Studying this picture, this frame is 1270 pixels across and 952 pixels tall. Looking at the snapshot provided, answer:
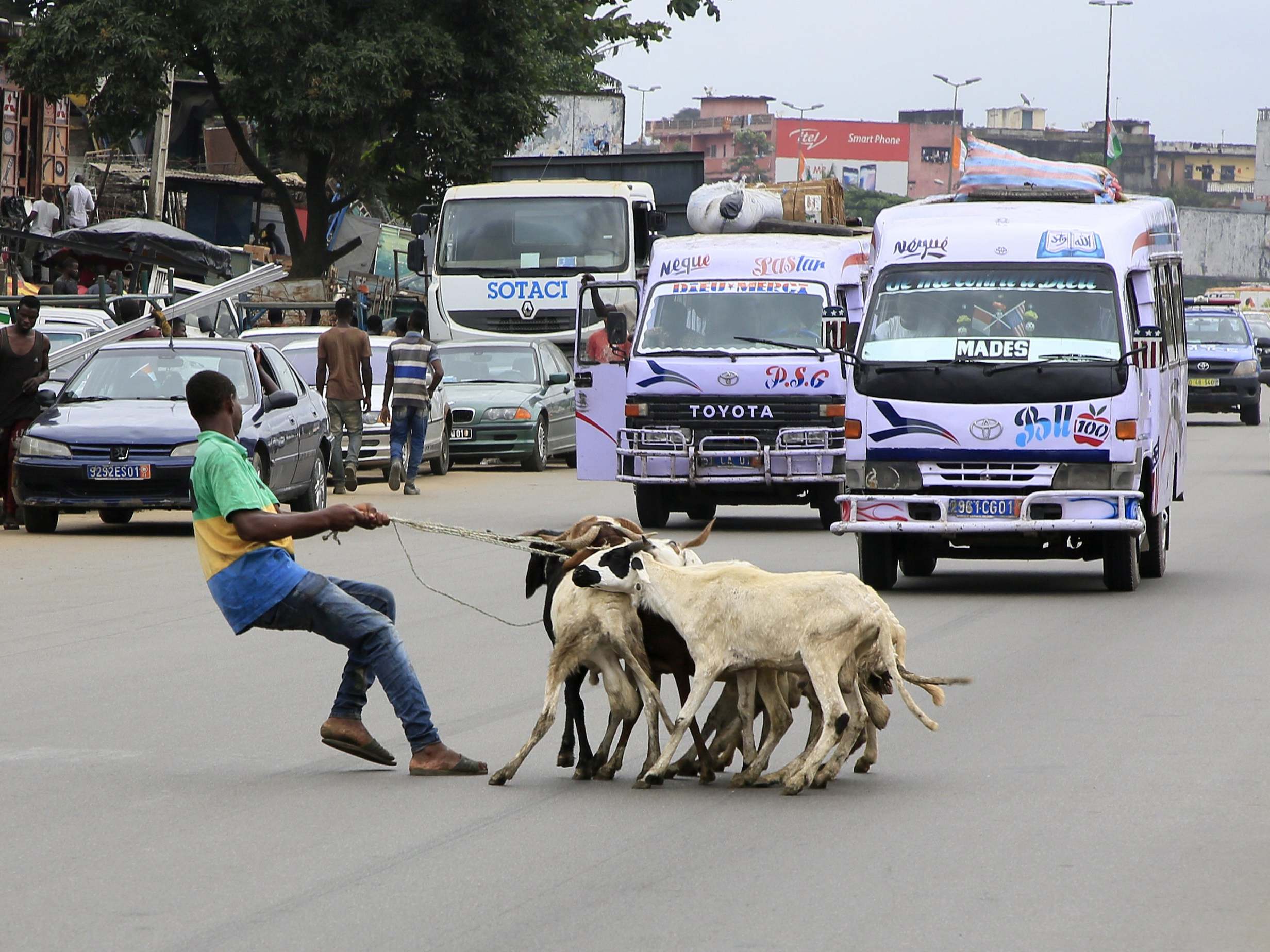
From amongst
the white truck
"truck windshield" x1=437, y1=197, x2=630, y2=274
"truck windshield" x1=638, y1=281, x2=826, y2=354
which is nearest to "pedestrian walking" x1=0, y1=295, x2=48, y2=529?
"truck windshield" x1=638, y1=281, x2=826, y2=354

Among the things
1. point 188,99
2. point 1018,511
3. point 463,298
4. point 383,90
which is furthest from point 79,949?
point 188,99

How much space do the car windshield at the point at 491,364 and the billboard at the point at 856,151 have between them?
110 meters

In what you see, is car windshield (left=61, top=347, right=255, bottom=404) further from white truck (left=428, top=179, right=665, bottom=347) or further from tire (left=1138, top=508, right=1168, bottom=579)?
white truck (left=428, top=179, right=665, bottom=347)

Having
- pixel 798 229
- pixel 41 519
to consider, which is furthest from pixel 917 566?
pixel 41 519

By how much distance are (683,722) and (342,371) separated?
15.4 meters

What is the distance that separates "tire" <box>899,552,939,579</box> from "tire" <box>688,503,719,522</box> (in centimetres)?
422

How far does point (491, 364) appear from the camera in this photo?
2802 centimetres

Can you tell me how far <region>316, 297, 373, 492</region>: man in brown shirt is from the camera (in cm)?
2189

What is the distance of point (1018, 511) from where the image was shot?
1356cm

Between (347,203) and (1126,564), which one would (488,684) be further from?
(347,203)

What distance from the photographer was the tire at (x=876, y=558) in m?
14.1

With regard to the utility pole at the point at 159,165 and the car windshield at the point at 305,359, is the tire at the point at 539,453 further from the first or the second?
the utility pole at the point at 159,165

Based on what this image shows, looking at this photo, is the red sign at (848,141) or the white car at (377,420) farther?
the red sign at (848,141)

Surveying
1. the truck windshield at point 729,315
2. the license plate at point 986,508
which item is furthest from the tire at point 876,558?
the truck windshield at point 729,315
